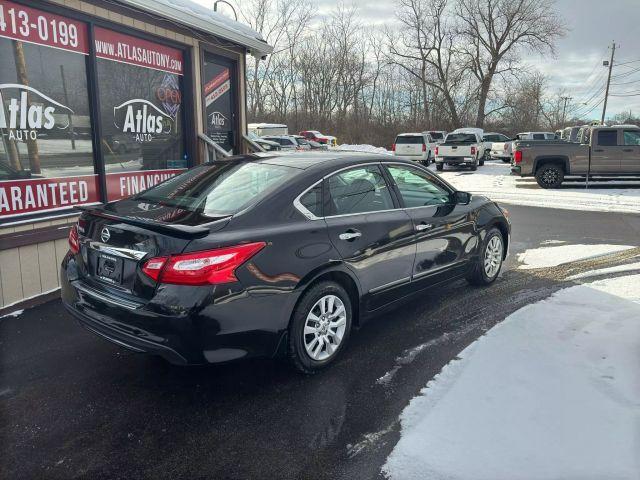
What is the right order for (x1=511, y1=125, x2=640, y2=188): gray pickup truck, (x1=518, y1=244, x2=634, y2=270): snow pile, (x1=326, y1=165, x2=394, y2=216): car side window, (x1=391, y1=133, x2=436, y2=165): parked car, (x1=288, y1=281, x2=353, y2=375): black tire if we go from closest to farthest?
(x1=288, y1=281, x2=353, y2=375): black tire, (x1=326, y1=165, x2=394, y2=216): car side window, (x1=518, y1=244, x2=634, y2=270): snow pile, (x1=511, y1=125, x2=640, y2=188): gray pickup truck, (x1=391, y1=133, x2=436, y2=165): parked car

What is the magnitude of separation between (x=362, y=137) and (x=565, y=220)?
38.3 m

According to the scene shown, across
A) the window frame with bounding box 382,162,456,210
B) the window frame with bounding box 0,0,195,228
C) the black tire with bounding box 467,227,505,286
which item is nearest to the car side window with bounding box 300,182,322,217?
the window frame with bounding box 382,162,456,210

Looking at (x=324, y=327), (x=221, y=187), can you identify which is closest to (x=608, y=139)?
(x=324, y=327)

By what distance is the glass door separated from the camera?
8.48 meters

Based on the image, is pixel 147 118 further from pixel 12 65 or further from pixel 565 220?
pixel 565 220

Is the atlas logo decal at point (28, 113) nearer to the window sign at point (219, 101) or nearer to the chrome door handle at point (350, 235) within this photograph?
the window sign at point (219, 101)

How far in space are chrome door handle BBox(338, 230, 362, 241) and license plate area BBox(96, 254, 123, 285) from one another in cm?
152

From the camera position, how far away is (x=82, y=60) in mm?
6051

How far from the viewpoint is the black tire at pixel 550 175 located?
1572 centimetres

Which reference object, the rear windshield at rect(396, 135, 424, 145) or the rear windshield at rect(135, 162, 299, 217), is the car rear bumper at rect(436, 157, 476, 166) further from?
the rear windshield at rect(135, 162, 299, 217)

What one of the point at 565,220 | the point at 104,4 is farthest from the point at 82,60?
the point at 565,220

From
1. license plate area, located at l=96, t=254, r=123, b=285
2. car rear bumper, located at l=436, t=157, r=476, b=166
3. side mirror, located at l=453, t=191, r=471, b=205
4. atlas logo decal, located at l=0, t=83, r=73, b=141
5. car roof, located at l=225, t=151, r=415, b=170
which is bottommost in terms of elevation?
license plate area, located at l=96, t=254, r=123, b=285

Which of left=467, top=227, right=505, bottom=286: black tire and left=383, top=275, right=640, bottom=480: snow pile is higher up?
left=467, top=227, right=505, bottom=286: black tire

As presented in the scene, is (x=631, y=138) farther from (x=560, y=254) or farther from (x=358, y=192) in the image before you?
(x=358, y=192)
